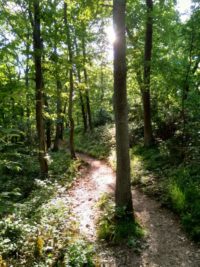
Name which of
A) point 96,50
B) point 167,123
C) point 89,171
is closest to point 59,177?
point 89,171

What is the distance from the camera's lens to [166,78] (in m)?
11.6

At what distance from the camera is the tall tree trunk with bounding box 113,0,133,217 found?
7762 mm

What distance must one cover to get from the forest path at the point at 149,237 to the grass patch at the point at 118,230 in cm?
20

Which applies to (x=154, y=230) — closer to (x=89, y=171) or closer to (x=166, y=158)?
(x=166, y=158)

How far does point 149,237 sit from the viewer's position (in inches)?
292

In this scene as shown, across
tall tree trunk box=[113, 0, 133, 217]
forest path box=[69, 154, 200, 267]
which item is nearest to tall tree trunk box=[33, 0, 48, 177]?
forest path box=[69, 154, 200, 267]

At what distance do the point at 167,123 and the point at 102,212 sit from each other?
697cm

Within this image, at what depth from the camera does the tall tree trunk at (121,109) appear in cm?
776

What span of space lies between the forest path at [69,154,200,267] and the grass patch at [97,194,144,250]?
20 centimetres

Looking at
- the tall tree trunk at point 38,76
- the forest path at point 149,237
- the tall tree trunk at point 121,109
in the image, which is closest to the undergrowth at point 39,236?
the forest path at point 149,237

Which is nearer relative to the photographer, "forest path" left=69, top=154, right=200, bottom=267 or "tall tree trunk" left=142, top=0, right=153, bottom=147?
"forest path" left=69, top=154, right=200, bottom=267

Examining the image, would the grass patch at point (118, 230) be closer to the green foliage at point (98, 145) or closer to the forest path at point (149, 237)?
the forest path at point (149, 237)

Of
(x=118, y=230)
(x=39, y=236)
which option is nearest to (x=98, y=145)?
(x=118, y=230)

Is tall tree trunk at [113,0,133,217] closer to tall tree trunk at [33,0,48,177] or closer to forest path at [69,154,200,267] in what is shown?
forest path at [69,154,200,267]
